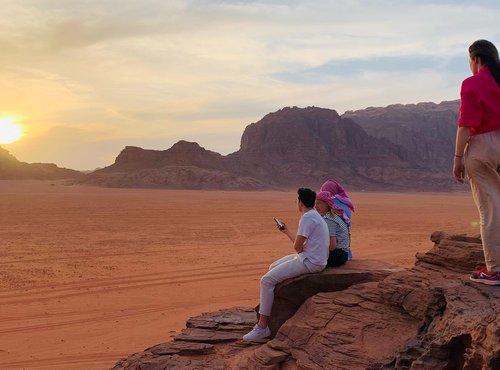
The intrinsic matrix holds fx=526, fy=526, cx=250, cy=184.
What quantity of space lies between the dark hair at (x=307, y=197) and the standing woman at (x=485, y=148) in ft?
5.85

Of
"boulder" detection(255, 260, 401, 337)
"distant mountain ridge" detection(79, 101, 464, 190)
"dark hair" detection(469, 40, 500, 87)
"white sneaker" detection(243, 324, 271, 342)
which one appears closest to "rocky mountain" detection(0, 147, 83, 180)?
"distant mountain ridge" detection(79, 101, 464, 190)

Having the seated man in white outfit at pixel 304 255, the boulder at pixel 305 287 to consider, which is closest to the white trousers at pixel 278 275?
the seated man in white outfit at pixel 304 255

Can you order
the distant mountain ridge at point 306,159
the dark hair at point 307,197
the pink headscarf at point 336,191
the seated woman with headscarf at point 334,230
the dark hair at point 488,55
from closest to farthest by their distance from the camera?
the dark hair at point 488,55
the dark hair at point 307,197
the seated woman with headscarf at point 334,230
the pink headscarf at point 336,191
the distant mountain ridge at point 306,159

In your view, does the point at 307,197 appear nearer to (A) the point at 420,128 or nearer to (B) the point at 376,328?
(B) the point at 376,328

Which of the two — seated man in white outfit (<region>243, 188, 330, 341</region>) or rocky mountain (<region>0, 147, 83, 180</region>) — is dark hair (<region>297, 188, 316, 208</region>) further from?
rocky mountain (<region>0, 147, 83, 180</region>)

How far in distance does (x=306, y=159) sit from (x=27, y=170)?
62871 millimetres

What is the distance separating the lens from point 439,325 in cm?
390

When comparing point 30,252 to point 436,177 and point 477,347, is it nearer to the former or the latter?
point 477,347

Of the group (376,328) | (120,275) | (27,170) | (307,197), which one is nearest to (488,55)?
(307,197)

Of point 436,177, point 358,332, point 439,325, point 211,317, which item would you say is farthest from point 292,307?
point 436,177

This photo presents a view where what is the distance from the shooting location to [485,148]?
4207 mm

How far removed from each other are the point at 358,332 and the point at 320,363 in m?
0.49

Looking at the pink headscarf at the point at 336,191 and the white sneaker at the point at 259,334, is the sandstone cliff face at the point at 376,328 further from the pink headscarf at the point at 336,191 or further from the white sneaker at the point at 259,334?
the pink headscarf at the point at 336,191

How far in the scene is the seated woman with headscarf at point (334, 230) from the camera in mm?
6160
